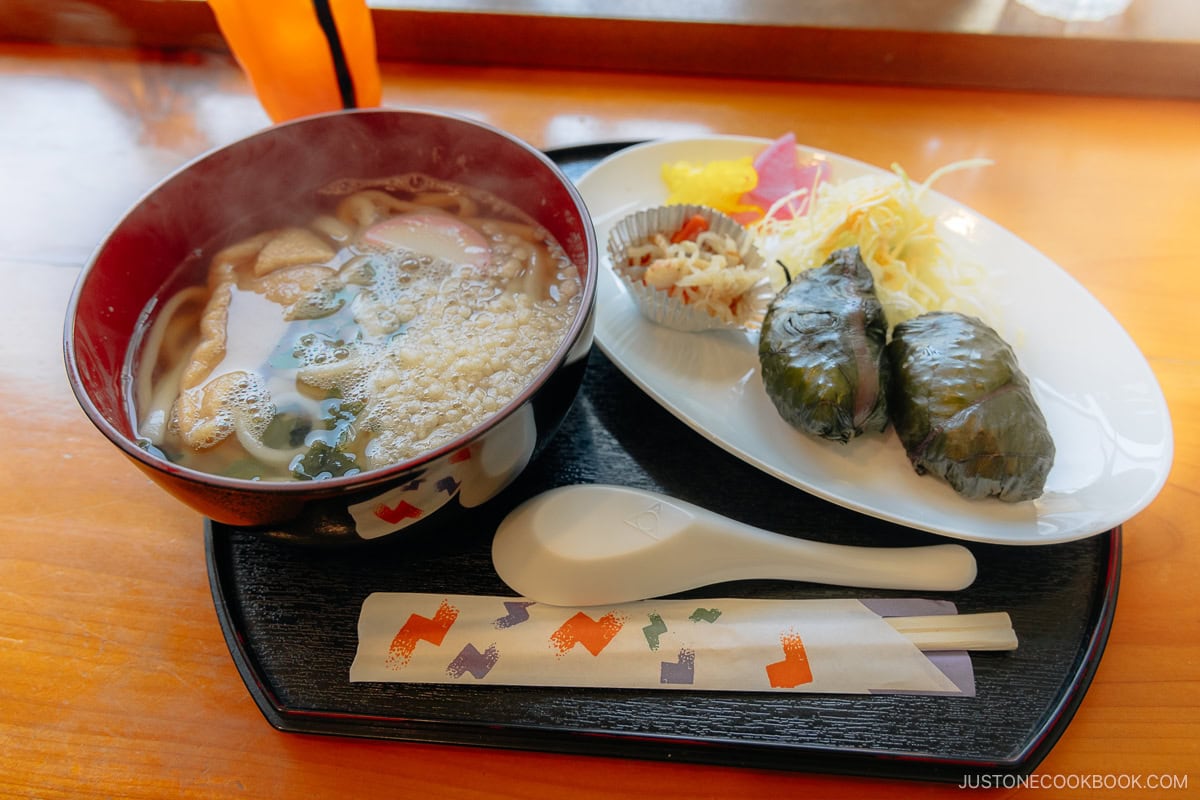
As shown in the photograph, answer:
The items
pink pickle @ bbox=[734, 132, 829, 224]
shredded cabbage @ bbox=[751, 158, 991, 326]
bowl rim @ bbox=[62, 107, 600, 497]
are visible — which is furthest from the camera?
pink pickle @ bbox=[734, 132, 829, 224]

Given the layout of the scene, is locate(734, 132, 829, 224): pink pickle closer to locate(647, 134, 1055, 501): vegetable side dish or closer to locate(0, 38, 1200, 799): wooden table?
locate(647, 134, 1055, 501): vegetable side dish

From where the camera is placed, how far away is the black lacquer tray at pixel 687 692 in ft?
3.02

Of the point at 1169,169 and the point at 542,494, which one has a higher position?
the point at 1169,169

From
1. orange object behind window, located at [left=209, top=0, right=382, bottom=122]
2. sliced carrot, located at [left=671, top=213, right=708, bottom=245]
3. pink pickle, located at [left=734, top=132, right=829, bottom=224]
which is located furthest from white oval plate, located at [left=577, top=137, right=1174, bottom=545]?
orange object behind window, located at [left=209, top=0, right=382, bottom=122]

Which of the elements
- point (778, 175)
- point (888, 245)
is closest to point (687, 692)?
point (888, 245)

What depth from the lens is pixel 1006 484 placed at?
3.63ft

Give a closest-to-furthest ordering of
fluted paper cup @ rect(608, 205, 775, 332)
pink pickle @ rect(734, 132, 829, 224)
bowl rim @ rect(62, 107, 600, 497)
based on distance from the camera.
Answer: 1. bowl rim @ rect(62, 107, 600, 497)
2. fluted paper cup @ rect(608, 205, 775, 332)
3. pink pickle @ rect(734, 132, 829, 224)

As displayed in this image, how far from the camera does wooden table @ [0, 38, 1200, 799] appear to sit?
93 centimetres

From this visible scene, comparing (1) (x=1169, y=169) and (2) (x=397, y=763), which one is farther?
(1) (x=1169, y=169)

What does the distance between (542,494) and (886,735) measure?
22.3 inches

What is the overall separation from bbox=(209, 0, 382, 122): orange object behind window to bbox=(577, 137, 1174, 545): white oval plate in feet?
1.78

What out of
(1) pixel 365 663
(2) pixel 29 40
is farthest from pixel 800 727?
(2) pixel 29 40

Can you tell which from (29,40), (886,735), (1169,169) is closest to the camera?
(886,735)

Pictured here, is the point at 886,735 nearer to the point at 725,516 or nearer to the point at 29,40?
the point at 725,516
